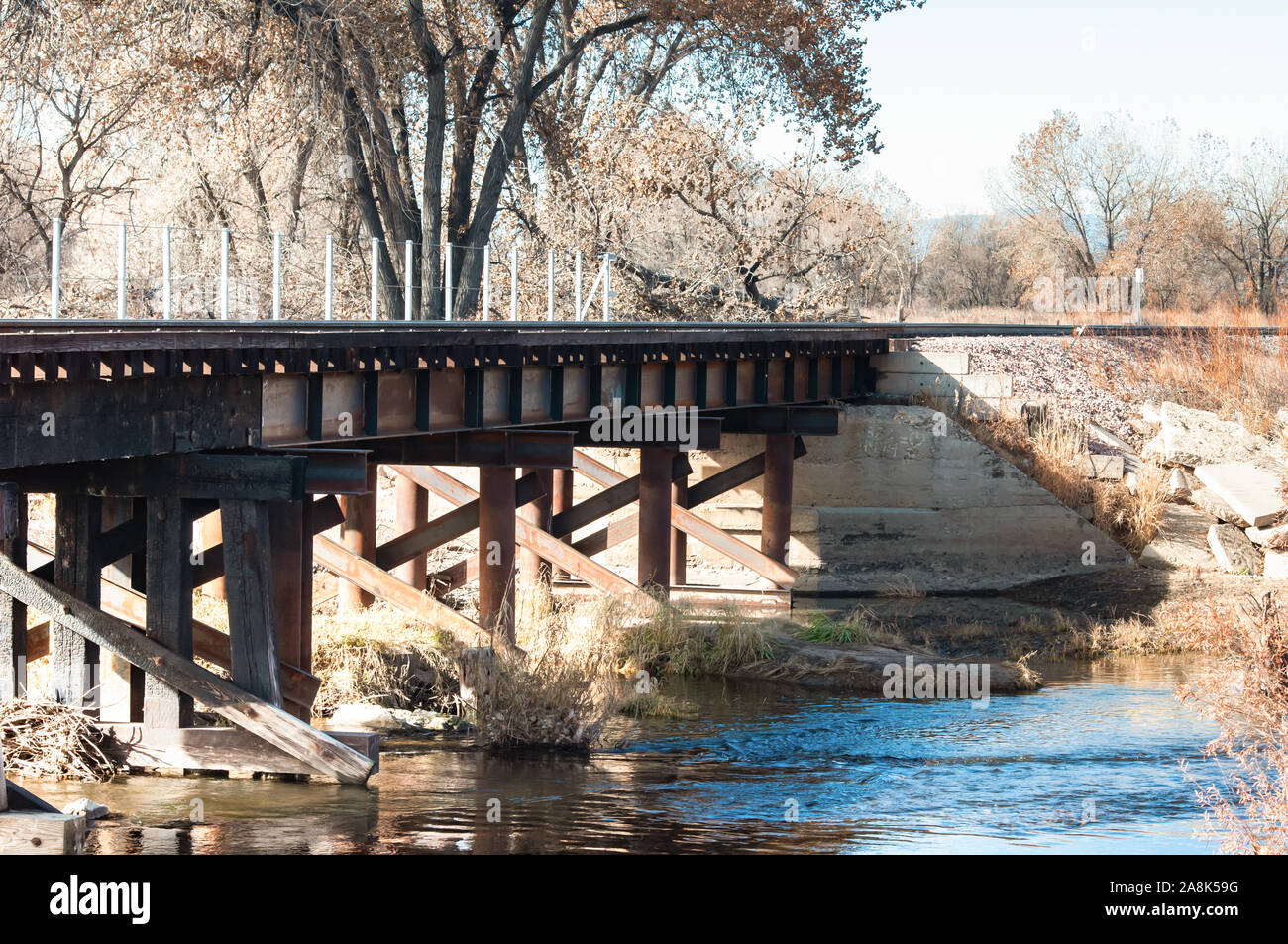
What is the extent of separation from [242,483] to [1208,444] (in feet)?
55.9

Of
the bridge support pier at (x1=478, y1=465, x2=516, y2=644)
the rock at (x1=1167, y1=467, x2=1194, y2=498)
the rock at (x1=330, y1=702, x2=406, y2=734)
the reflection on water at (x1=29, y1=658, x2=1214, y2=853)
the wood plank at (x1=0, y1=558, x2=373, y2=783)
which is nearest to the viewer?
the reflection on water at (x1=29, y1=658, x2=1214, y2=853)

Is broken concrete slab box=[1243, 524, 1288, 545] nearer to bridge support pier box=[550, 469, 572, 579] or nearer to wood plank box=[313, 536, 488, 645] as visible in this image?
bridge support pier box=[550, 469, 572, 579]

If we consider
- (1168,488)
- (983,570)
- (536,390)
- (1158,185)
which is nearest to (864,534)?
(983,570)

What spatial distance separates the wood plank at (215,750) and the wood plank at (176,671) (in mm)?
214

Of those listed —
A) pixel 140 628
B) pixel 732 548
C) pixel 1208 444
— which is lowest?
pixel 140 628

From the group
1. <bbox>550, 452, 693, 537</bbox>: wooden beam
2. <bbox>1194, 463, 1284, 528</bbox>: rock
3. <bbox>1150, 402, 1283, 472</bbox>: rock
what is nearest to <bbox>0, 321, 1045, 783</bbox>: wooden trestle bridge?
<bbox>550, 452, 693, 537</bbox>: wooden beam

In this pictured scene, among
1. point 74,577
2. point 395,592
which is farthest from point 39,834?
point 395,592

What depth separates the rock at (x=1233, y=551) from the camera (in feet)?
69.9

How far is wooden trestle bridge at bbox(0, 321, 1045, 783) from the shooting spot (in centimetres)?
989

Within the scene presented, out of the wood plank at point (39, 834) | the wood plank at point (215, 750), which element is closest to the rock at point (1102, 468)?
the wood plank at point (215, 750)

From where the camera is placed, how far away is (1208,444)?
23.3 m

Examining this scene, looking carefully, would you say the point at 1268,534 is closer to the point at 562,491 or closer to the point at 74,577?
the point at 562,491

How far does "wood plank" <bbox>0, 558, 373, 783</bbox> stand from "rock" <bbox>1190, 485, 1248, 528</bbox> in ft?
50.8

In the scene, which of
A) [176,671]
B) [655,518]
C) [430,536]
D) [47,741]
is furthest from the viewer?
[655,518]
